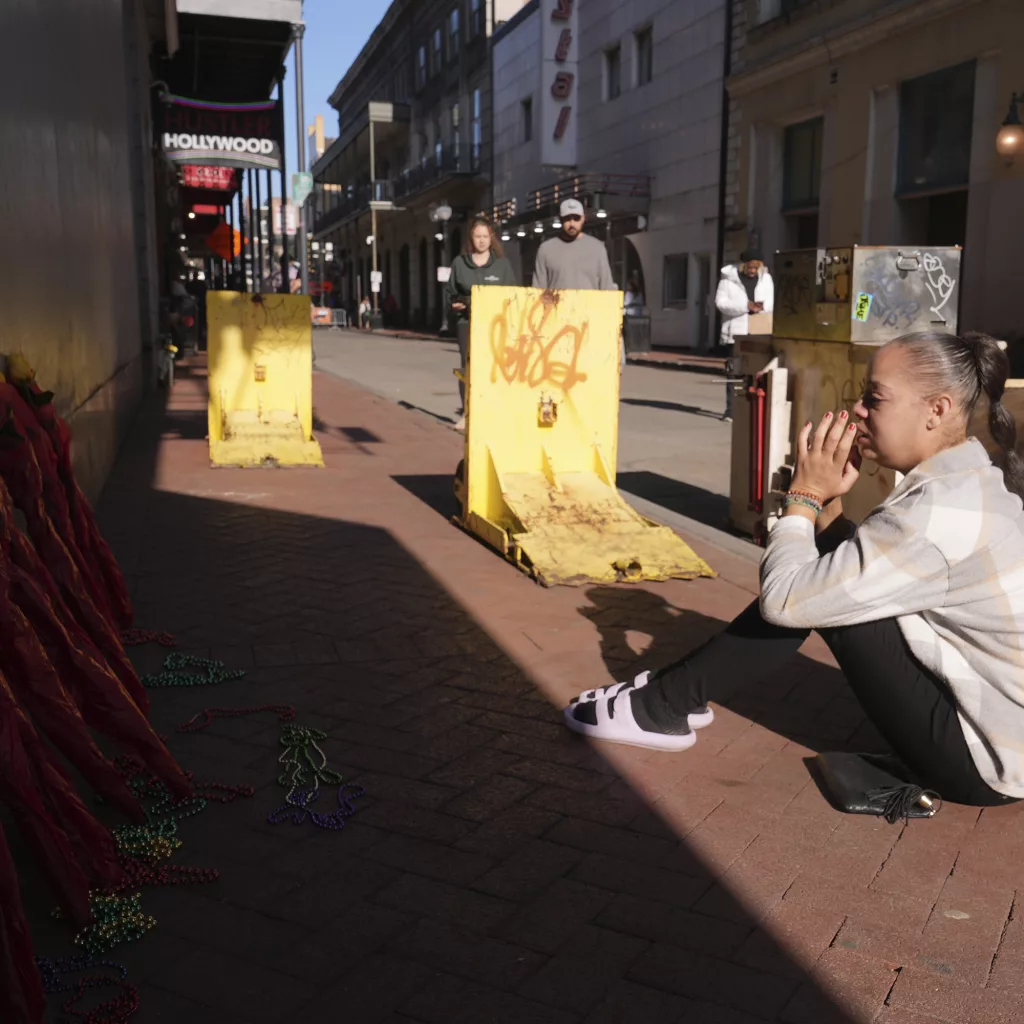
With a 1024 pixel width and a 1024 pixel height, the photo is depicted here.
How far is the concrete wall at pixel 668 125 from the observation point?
2547 cm

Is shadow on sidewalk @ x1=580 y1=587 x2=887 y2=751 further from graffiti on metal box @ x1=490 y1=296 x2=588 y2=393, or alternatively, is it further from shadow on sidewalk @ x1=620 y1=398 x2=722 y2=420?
shadow on sidewalk @ x1=620 y1=398 x2=722 y2=420

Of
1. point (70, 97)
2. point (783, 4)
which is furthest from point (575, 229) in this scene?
point (783, 4)

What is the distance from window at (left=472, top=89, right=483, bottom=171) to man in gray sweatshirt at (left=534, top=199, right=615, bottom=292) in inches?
1321

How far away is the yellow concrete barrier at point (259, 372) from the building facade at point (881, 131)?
9901 millimetres

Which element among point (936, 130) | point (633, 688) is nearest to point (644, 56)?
point (936, 130)

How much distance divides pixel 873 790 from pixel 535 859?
38.1 inches

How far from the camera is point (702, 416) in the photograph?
13.2 metres

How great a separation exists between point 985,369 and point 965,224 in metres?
16.6

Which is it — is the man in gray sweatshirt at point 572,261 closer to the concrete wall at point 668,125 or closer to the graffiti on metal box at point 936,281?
the graffiti on metal box at point 936,281

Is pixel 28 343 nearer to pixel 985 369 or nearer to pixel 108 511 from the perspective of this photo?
pixel 108 511

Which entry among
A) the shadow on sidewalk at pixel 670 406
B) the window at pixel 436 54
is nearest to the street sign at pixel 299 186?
the shadow on sidewalk at pixel 670 406

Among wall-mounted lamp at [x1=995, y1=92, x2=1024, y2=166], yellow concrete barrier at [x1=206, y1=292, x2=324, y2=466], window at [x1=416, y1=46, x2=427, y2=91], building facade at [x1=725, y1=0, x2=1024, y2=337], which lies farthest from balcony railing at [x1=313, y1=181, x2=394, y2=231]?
yellow concrete barrier at [x1=206, y1=292, x2=324, y2=466]

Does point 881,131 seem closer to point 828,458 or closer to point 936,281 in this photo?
point 936,281

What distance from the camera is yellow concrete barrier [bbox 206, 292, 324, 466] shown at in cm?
938
